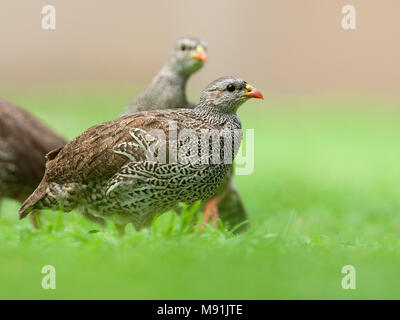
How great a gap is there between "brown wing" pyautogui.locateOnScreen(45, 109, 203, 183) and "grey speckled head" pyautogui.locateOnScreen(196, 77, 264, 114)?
18 cm

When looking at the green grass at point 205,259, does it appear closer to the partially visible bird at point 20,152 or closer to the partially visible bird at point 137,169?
the partially visible bird at point 137,169

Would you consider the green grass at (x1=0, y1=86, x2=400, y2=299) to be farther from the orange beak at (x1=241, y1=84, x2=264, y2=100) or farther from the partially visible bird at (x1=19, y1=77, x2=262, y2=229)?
the orange beak at (x1=241, y1=84, x2=264, y2=100)

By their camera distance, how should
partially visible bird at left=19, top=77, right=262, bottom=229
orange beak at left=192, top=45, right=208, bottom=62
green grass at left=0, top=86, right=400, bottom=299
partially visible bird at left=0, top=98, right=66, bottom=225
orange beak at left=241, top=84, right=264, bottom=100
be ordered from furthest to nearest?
orange beak at left=192, top=45, right=208, bottom=62 → partially visible bird at left=0, top=98, right=66, bottom=225 → orange beak at left=241, top=84, right=264, bottom=100 → partially visible bird at left=19, top=77, right=262, bottom=229 → green grass at left=0, top=86, right=400, bottom=299

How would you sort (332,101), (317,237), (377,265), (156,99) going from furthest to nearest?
(332,101) → (156,99) → (317,237) → (377,265)

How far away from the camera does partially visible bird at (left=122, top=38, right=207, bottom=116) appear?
278 inches

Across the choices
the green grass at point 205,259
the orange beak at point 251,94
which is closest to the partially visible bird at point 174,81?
the green grass at point 205,259

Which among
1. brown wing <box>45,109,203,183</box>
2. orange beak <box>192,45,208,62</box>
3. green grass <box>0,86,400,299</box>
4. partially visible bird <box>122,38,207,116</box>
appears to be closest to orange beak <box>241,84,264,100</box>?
brown wing <box>45,109,203,183</box>

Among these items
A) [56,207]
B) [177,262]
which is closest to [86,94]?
[56,207]

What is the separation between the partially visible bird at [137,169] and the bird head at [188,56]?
82.6 inches

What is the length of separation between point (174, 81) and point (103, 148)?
2157mm

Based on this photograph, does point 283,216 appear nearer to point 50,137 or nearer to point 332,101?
point 50,137

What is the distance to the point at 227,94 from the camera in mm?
5645

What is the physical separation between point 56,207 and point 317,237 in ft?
6.35

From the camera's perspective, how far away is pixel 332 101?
2461cm
